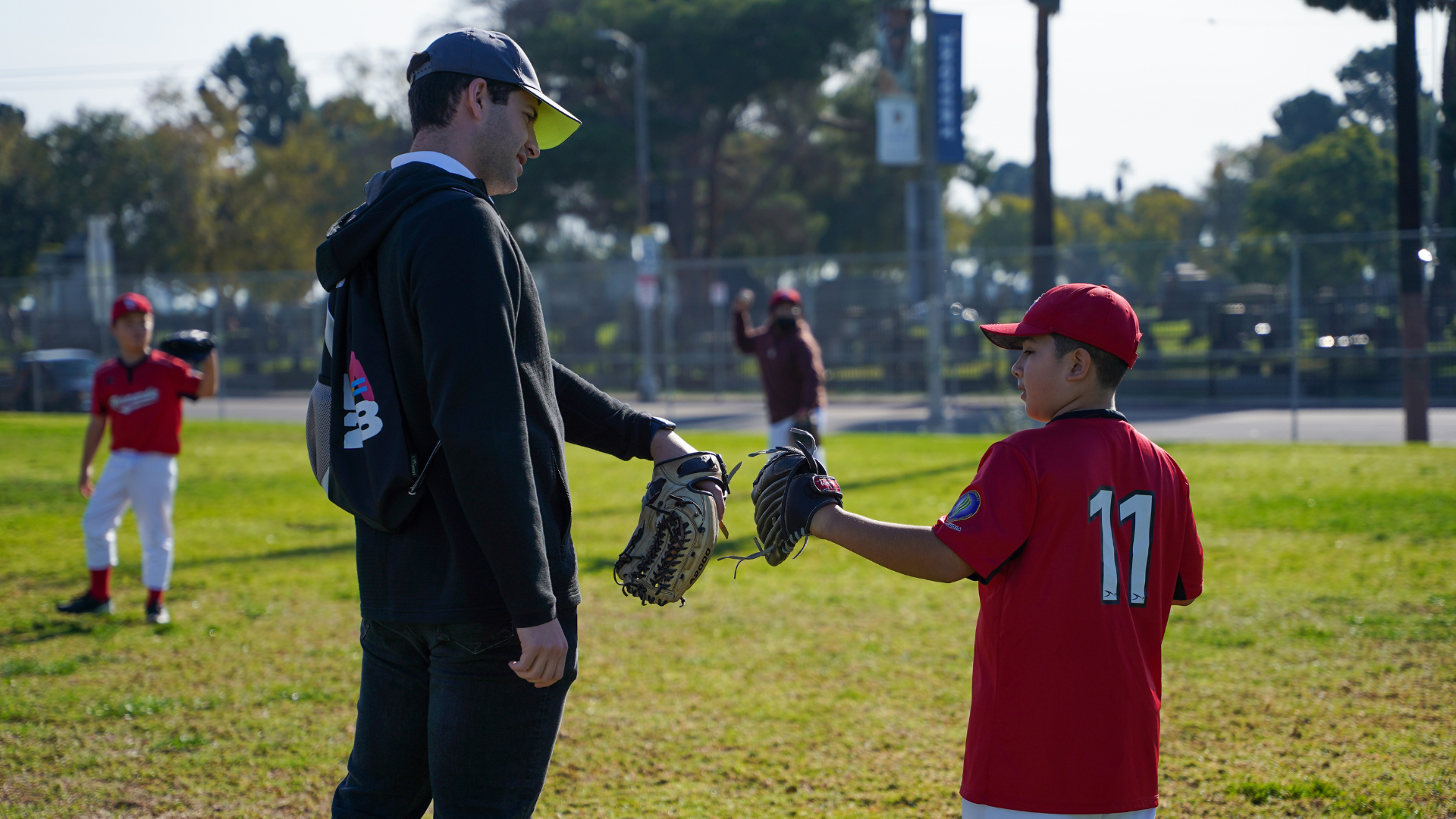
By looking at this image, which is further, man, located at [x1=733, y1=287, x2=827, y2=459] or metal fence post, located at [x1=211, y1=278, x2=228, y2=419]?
metal fence post, located at [x1=211, y1=278, x2=228, y2=419]

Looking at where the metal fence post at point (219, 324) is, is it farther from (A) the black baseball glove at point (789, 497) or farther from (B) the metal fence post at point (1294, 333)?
(A) the black baseball glove at point (789, 497)

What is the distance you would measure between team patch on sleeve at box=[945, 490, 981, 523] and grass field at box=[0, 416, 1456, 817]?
1949 millimetres

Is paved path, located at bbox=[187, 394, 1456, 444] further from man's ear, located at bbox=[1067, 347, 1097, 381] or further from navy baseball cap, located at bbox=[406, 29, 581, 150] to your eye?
navy baseball cap, located at bbox=[406, 29, 581, 150]

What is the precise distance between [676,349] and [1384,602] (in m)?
17.6

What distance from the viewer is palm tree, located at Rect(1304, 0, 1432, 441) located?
14945 mm

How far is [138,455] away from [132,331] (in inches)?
29.6

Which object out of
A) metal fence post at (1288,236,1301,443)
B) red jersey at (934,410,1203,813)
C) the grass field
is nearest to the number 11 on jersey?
red jersey at (934,410,1203,813)

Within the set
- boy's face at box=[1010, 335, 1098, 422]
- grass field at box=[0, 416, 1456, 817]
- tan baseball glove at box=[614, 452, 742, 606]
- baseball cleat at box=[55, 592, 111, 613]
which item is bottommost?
grass field at box=[0, 416, 1456, 817]

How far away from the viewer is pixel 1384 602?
674 cm

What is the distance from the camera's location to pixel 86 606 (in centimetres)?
692

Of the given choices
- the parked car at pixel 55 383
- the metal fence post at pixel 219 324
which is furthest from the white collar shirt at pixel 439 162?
the parked car at pixel 55 383

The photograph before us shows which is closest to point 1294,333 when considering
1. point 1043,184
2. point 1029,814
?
point 1043,184

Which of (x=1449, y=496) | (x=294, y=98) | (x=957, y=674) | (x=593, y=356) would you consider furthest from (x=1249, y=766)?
(x=294, y=98)

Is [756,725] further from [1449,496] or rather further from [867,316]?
[867,316]
